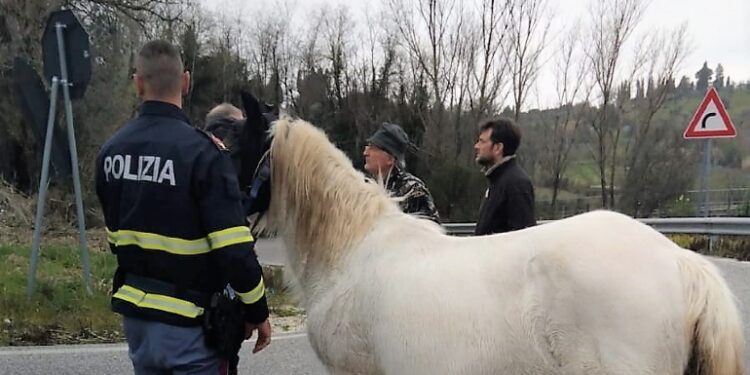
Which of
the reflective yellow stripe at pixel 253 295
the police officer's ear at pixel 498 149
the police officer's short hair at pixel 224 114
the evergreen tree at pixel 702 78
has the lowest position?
the reflective yellow stripe at pixel 253 295

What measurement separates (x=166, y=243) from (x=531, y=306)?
1.36 m

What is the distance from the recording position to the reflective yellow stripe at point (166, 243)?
2.37 meters

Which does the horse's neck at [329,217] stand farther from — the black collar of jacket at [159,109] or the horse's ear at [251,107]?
the black collar of jacket at [159,109]

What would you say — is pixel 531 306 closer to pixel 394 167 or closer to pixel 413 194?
pixel 413 194

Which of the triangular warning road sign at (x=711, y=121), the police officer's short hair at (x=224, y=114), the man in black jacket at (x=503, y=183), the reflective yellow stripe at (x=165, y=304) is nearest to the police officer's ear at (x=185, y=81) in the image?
the reflective yellow stripe at (x=165, y=304)

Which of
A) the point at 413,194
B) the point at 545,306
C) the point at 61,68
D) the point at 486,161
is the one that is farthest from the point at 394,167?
the point at 61,68

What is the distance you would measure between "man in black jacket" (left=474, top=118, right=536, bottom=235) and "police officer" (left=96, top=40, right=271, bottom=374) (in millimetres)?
2051

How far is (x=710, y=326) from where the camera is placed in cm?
235

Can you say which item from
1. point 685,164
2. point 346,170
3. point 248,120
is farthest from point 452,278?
point 685,164

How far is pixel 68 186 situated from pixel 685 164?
20493 millimetres

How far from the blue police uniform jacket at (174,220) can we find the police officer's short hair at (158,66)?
0.07 metres

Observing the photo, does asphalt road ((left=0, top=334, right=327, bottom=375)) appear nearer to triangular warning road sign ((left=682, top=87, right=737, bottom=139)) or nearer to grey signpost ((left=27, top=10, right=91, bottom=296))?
grey signpost ((left=27, top=10, right=91, bottom=296))

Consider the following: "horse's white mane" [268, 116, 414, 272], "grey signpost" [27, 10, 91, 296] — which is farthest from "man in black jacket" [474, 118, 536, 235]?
"grey signpost" [27, 10, 91, 296]

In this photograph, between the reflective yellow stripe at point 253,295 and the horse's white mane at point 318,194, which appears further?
the horse's white mane at point 318,194
